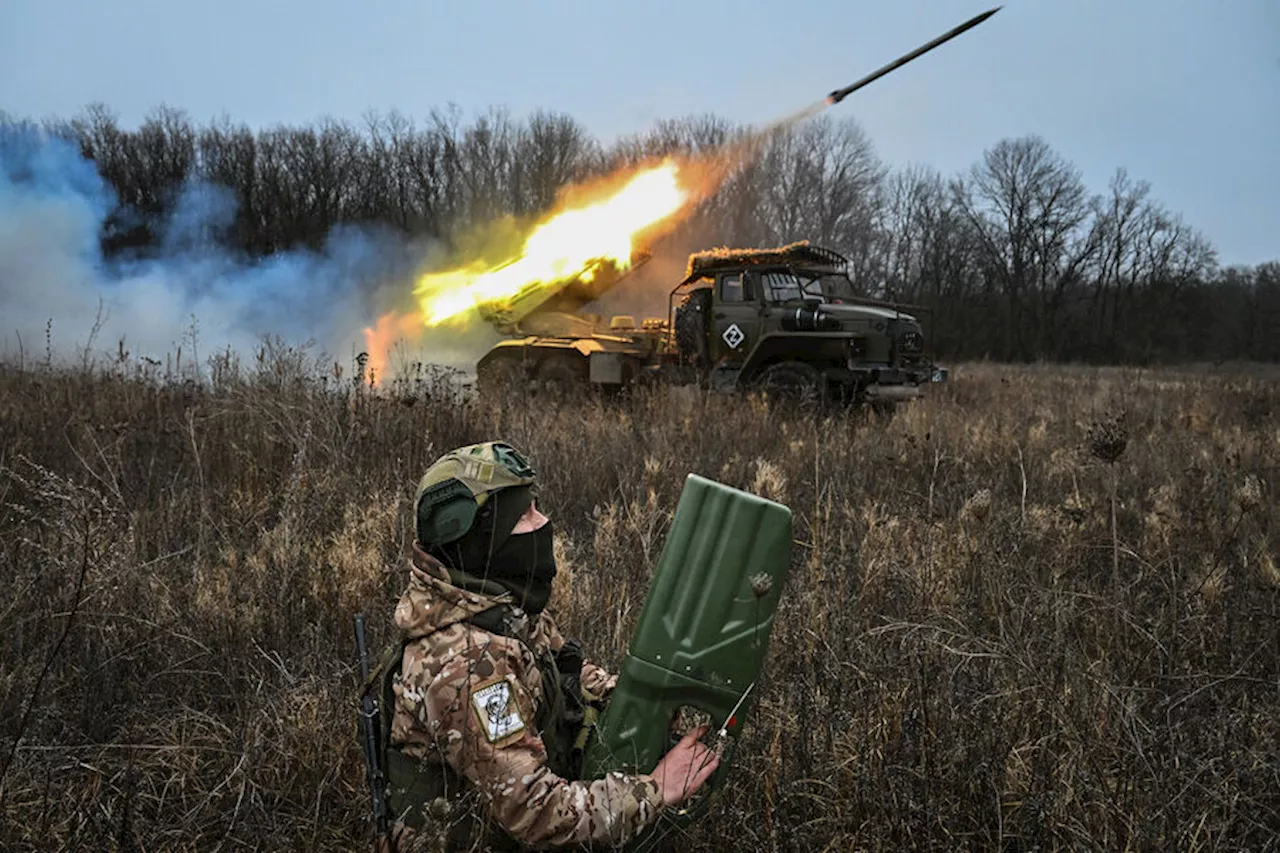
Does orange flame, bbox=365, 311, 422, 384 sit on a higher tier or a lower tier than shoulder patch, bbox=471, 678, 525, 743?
higher

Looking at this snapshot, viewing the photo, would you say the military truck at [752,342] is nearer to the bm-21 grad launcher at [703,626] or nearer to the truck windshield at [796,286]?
the truck windshield at [796,286]

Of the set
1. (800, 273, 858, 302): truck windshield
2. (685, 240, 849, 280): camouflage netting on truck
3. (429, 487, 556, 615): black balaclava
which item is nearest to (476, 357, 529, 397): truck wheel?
(685, 240, 849, 280): camouflage netting on truck

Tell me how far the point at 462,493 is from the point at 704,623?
0.62m

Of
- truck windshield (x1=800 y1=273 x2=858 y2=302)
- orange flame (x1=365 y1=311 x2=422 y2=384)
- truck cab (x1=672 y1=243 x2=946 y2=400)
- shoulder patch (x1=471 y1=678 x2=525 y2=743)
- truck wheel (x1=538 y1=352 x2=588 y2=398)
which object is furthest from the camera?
orange flame (x1=365 y1=311 x2=422 y2=384)

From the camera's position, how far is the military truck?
11031 millimetres

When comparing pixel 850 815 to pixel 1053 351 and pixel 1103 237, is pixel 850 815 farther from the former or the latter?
pixel 1103 237

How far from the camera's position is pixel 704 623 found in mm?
1898

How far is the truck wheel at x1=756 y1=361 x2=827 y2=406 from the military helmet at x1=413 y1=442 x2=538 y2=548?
8674 millimetres

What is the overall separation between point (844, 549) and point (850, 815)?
1.82 meters

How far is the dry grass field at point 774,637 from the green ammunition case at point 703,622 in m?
0.41

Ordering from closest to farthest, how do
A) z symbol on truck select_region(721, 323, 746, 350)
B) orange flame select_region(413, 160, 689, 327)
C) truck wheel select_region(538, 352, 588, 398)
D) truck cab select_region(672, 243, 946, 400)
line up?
truck cab select_region(672, 243, 946, 400) < z symbol on truck select_region(721, 323, 746, 350) < truck wheel select_region(538, 352, 588, 398) < orange flame select_region(413, 160, 689, 327)

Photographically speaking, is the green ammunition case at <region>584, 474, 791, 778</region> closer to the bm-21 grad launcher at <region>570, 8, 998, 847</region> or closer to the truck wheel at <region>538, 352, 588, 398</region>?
the bm-21 grad launcher at <region>570, 8, 998, 847</region>

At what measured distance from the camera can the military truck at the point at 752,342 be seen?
11031mm

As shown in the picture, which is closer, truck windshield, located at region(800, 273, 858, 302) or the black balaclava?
the black balaclava
